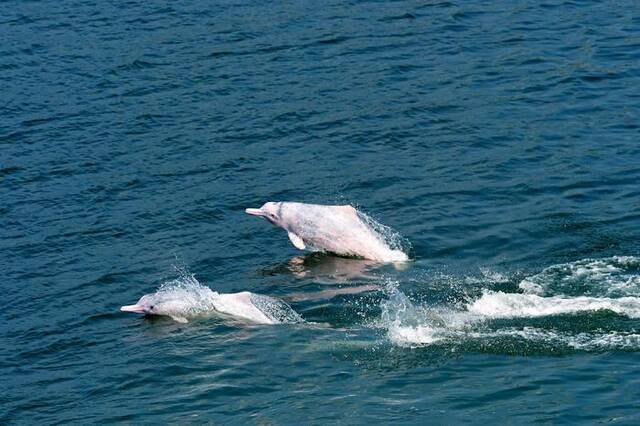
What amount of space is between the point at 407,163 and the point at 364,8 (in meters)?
11.1

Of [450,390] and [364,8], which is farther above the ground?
[364,8]

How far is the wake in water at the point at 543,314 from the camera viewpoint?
20.0 metres

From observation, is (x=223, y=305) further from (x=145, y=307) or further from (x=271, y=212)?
(x=271, y=212)

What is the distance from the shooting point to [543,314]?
68.6 ft

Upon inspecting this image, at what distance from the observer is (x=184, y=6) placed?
39.9 meters

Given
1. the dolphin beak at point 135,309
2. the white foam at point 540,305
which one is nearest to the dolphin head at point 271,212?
the dolphin beak at point 135,309

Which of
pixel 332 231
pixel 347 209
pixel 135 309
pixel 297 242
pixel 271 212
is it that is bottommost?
pixel 135 309

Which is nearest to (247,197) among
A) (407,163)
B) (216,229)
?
(216,229)

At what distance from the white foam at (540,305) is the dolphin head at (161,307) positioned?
17.8 ft

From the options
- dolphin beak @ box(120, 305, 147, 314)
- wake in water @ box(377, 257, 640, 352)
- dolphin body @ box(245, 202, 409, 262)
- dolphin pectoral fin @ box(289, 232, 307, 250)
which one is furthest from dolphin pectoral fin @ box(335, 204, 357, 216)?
dolphin beak @ box(120, 305, 147, 314)

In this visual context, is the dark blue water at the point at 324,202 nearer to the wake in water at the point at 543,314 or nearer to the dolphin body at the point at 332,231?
the wake in water at the point at 543,314

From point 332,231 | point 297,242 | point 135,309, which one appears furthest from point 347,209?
point 135,309

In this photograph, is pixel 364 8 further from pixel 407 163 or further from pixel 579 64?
pixel 407 163

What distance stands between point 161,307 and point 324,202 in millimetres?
5603
